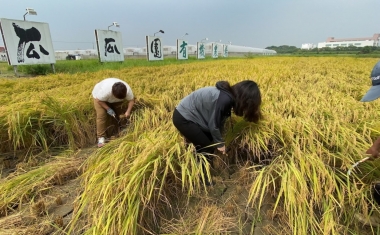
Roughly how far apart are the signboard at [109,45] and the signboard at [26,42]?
2680mm

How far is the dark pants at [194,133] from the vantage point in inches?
76.7

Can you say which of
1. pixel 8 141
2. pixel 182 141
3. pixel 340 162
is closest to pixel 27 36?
pixel 8 141

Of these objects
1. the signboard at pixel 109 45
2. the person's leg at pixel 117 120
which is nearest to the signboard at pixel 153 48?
the signboard at pixel 109 45

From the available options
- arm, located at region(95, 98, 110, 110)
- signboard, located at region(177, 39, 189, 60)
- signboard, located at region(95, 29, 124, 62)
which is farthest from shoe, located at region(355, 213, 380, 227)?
signboard, located at region(177, 39, 189, 60)

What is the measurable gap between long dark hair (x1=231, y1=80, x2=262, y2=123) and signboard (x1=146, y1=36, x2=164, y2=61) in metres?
12.3

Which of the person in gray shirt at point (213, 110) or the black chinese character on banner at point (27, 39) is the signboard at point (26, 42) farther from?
the person in gray shirt at point (213, 110)

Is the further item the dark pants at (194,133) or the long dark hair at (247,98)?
the dark pants at (194,133)

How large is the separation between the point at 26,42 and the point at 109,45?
161 inches

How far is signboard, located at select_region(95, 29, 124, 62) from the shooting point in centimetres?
1037

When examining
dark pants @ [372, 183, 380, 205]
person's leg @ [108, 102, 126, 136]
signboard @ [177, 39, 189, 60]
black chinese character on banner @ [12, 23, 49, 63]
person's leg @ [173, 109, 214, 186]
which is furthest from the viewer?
signboard @ [177, 39, 189, 60]

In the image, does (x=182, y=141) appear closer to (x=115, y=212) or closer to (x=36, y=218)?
(x=115, y=212)

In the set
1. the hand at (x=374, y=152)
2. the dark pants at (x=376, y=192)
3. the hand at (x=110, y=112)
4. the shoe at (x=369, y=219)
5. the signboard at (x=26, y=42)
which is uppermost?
the signboard at (x=26, y=42)

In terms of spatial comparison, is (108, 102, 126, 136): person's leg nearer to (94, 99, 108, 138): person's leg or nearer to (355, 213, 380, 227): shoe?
(94, 99, 108, 138): person's leg

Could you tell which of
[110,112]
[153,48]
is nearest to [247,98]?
[110,112]
